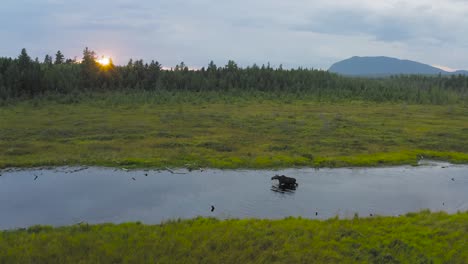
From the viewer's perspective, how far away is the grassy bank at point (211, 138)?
30.8m

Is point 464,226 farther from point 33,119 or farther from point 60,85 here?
point 60,85

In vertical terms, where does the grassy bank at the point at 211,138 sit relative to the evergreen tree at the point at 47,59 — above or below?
below

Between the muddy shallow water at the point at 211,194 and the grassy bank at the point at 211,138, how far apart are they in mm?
2544

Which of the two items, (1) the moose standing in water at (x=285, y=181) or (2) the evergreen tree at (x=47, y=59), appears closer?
(1) the moose standing in water at (x=285, y=181)

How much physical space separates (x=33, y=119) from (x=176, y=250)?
1724 inches

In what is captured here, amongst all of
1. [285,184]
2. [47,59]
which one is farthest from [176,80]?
[285,184]

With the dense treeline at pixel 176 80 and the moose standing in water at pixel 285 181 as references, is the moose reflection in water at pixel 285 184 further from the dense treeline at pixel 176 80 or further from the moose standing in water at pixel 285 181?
the dense treeline at pixel 176 80

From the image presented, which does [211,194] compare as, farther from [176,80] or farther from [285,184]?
[176,80]

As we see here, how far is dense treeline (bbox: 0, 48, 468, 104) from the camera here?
A: 253 feet

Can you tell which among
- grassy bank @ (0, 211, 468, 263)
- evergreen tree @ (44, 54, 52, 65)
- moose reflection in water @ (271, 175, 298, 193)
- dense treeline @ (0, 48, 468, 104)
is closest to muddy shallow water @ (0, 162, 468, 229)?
moose reflection in water @ (271, 175, 298, 193)

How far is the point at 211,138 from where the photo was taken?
130 ft

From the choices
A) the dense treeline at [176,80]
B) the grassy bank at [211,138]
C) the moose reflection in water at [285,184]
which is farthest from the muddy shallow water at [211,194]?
the dense treeline at [176,80]

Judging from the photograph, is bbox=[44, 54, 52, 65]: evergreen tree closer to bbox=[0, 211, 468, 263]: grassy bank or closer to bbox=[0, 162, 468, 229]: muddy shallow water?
bbox=[0, 162, 468, 229]: muddy shallow water

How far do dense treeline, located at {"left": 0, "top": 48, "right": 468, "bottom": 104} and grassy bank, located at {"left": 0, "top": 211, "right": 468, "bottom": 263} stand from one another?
207ft
